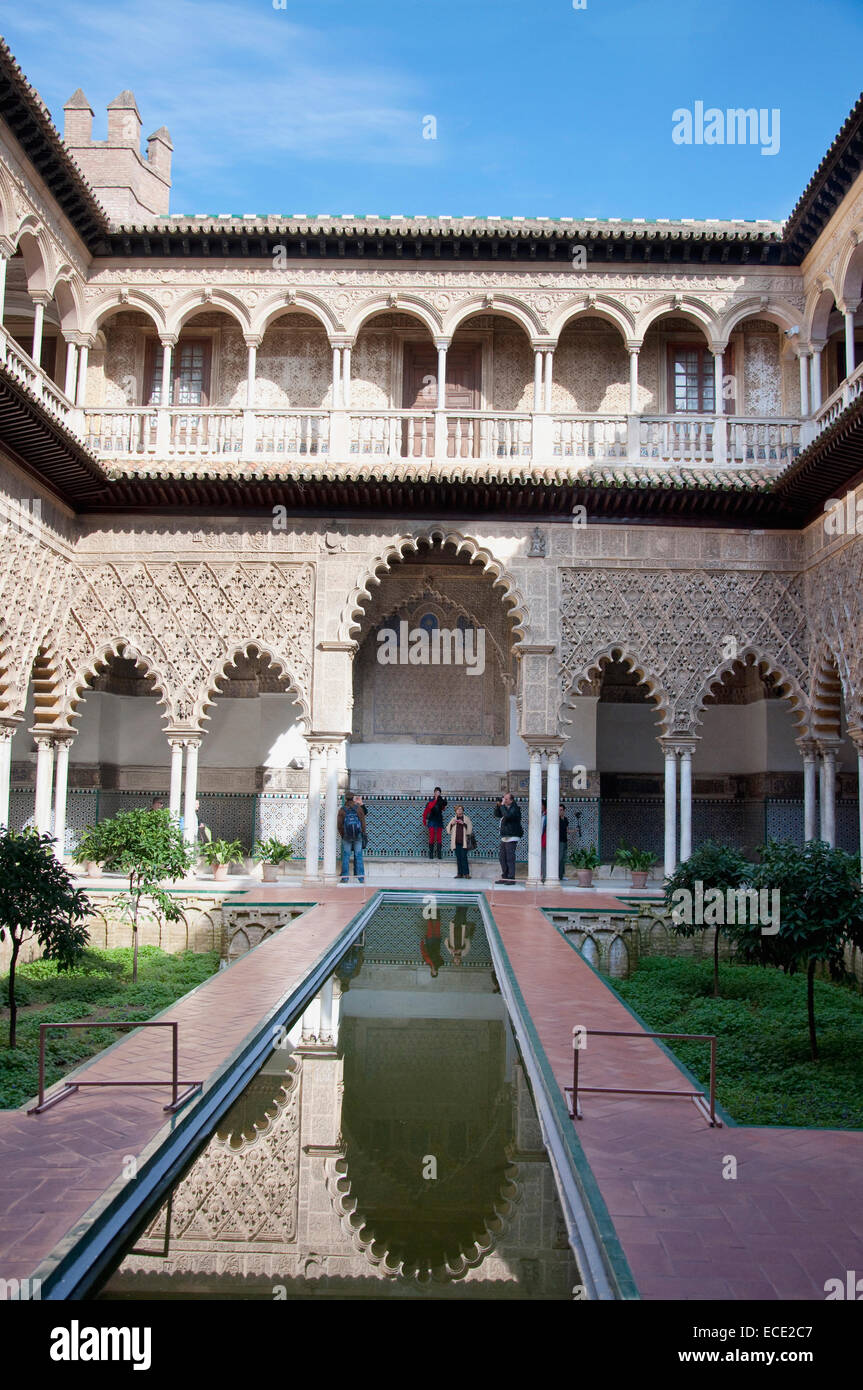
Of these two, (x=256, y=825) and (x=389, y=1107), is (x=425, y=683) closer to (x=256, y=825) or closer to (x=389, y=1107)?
(x=256, y=825)

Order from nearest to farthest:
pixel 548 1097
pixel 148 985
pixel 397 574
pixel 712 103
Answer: pixel 548 1097 < pixel 148 985 < pixel 712 103 < pixel 397 574

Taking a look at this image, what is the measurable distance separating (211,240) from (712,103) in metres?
6.69

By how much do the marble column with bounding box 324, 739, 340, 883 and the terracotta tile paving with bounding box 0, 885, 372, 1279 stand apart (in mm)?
5627

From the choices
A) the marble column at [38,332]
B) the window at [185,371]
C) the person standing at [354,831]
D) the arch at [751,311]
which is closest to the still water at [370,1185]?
the person standing at [354,831]

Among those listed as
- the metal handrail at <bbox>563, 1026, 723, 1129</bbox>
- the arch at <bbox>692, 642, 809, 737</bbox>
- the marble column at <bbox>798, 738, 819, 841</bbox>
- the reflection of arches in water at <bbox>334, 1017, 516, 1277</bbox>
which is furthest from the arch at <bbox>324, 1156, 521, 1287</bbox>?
the marble column at <bbox>798, 738, 819, 841</bbox>

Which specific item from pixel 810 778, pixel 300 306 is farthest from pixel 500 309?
pixel 810 778

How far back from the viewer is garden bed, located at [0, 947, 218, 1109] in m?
6.07

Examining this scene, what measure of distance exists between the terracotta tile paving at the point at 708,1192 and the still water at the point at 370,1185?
284mm

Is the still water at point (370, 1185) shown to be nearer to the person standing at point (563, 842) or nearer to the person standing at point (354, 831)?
the person standing at point (354, 831)

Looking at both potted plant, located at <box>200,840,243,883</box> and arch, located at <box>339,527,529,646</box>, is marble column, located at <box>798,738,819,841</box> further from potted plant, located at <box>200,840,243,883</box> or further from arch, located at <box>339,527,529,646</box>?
potted plant, located at <box>200,840,243,883</box>

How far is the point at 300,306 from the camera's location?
14.2 m

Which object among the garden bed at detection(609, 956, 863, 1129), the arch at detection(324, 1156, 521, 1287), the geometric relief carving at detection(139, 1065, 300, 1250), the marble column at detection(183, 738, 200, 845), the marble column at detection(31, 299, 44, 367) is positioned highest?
the marble column at detection(31, 299, 44, 367)

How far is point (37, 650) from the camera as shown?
12.8 m

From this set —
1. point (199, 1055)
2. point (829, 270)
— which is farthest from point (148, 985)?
point (829, 270)
